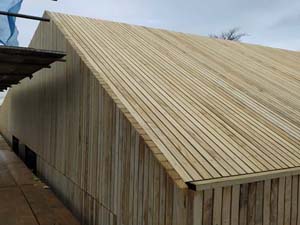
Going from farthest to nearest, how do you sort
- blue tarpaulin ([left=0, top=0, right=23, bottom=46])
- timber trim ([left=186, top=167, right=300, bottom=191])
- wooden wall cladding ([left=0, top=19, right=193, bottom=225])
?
blue tarpaulin ([left=0, top=0, right=23, bottom=46])
wooden wall cladding ([left=0, top=19, right=193, bottom=225])
timber trim ([left=186, top=167, right=300, bottom=191])

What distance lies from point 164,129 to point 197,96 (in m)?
1.32

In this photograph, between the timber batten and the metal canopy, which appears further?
the metal canopy

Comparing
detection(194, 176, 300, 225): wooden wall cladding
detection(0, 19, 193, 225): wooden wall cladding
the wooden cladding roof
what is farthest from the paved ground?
detection(194, 176, 300, 225): wooden wall cladding

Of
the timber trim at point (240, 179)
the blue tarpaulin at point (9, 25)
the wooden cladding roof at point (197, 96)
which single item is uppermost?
the blue tarpaulin at point (9, 25)

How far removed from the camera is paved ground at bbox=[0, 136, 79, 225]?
536 centimetres

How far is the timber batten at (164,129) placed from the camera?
9.95 ft

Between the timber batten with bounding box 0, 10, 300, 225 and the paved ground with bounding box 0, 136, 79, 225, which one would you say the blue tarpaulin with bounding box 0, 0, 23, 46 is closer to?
the timber batten with bounding box 0, 10, 300, 225

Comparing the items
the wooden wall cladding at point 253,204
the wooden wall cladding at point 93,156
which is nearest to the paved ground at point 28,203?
the wooden wall cladding at point 93,156

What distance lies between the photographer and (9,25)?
6770mm

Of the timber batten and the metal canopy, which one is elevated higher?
the metal canopy

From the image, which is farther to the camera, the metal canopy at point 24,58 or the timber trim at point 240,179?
the metal canopy at point 24,58

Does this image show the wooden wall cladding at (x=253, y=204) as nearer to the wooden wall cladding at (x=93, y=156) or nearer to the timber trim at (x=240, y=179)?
the timber trim at (x=240, y=179)

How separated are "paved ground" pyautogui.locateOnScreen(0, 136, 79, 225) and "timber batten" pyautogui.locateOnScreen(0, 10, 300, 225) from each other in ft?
0.84

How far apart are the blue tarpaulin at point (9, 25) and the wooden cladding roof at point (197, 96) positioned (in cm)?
85
